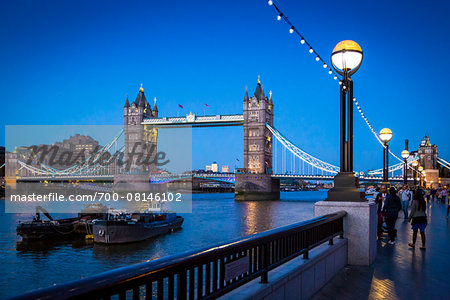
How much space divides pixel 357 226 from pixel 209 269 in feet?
13.8

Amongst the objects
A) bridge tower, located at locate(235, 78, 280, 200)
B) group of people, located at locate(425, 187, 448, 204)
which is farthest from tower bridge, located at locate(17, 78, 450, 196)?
group of people, located at locate(425, 187, 448, 204)

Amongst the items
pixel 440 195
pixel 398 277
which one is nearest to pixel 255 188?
pixel 440 195

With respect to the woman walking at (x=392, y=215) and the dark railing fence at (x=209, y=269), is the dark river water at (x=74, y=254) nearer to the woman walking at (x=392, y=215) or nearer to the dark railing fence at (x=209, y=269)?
the woman walking at (x=392, y=215)

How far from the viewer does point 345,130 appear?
22.5 ft

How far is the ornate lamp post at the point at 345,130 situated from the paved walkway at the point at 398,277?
3.76ft

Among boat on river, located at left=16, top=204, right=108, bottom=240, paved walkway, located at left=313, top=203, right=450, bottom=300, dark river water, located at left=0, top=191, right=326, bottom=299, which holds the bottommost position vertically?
dark river water, located at left=0, top=191, right=326, bottom=299

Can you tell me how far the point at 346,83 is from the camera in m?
6.83

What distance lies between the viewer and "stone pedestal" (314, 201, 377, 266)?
637 centimetres

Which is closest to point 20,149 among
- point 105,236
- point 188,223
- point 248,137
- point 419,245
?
point 248,137

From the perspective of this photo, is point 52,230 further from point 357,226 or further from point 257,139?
point 257,139

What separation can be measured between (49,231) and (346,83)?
22731mm

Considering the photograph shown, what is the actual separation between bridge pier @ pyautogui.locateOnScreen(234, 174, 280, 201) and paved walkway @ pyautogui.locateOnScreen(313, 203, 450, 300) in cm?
6230

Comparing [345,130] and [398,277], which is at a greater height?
[345,130]

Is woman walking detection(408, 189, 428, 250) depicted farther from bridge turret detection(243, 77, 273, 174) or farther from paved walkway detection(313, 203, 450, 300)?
bridge turret detection(243, 77, 273, 174)
